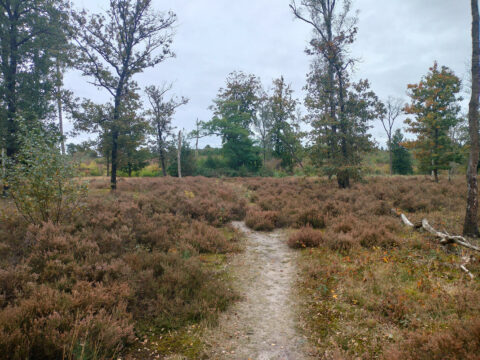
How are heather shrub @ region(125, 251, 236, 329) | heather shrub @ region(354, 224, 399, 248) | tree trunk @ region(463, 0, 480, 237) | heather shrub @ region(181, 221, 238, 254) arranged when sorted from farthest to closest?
heather shrub @ region(181, 221, 238, 254) → tree trunk @ region(463, 0, 480, 237) → heather shrub @ region(354, 224, 399, 248) → heather shrub @ region(125, 251, 236, 329)

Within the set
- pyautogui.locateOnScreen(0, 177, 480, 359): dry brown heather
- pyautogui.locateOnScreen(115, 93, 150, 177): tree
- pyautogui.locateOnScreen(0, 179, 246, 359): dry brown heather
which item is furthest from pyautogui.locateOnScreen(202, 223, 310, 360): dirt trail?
pyautogui.locateOnScreen(115, 93, 150, 177): tree

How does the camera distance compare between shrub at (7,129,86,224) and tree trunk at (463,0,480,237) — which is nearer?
shrub at (7,129,86,224)

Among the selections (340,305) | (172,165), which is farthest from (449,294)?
(172,165)

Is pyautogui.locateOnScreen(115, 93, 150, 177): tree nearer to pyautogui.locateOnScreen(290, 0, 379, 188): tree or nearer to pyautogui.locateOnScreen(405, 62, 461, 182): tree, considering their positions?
pyautogui.locateOnScreen(290, 0, 379, 188): tree

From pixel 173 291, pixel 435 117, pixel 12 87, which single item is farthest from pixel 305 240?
pixel 435 117

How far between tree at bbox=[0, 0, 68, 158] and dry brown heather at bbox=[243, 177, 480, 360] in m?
17.1

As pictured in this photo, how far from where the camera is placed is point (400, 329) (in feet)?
12.2

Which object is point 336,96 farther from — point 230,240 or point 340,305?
point 340,305

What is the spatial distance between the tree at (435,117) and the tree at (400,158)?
18548 mm

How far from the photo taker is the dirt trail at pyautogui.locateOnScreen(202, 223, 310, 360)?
145 inches

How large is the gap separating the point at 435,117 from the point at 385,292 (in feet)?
77.3

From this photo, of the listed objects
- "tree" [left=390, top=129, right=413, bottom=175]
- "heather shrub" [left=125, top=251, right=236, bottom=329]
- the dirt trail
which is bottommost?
the dirt trail

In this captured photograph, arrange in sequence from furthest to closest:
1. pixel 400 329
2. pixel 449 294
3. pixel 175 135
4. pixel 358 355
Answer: pixel 175 135
pixel 449 294
pixel 400 329
pixel 358 355

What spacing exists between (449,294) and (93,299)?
5.84m
